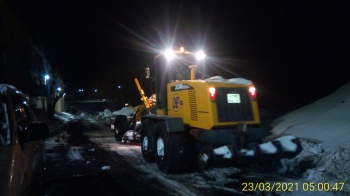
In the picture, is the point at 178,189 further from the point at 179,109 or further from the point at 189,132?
the point at 179,109

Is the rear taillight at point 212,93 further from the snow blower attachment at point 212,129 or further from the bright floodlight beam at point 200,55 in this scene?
the bright floodlight beam at point 200,55

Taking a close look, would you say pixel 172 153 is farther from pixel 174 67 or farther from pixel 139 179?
pixel 174 67

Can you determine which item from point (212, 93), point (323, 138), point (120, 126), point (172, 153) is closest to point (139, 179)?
point (172, 153)

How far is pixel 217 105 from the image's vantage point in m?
7.88

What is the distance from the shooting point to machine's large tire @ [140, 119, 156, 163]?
31.7ft

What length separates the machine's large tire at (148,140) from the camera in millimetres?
9672

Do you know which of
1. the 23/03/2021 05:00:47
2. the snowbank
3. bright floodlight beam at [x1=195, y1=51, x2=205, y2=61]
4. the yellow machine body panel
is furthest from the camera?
bright floodlight beam at [x1=195, y1=51, x2=205, y2=61]

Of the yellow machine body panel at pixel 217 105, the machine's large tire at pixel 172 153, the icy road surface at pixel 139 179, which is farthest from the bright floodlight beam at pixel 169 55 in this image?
the icy road surface at pixel 139 179

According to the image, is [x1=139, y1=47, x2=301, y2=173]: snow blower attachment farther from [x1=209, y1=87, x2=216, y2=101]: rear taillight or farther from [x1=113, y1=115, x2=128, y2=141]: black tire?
[x1=113, y1=115, x2=128, y2=141]: black tire

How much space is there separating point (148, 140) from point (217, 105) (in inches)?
116

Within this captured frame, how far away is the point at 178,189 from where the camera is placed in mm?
6910

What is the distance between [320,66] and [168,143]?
37.3ft

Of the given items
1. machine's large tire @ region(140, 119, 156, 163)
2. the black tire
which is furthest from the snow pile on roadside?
the black tire

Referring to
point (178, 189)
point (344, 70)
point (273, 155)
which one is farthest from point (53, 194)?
point (344, 70)
